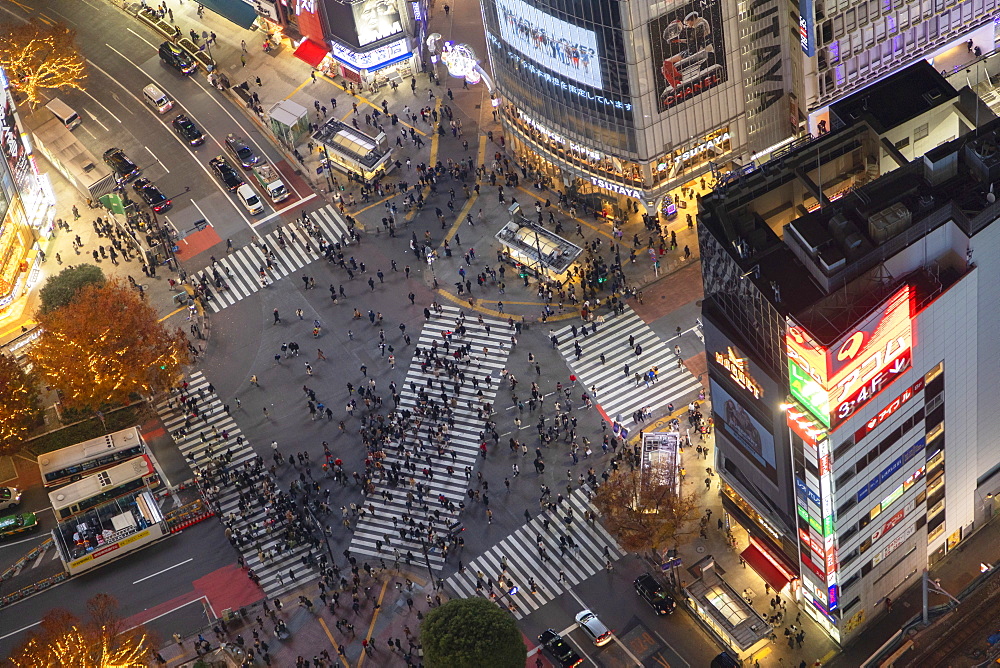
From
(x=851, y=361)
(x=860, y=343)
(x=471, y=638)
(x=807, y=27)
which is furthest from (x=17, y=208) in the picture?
(x=860, y=343)

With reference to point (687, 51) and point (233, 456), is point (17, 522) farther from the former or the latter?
point (687, 51)

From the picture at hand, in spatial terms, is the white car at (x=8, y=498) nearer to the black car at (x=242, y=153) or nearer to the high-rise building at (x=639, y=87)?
the black car at (x=242, y=153)

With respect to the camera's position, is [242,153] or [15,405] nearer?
[15,405]

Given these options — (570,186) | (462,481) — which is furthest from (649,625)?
(570,186)

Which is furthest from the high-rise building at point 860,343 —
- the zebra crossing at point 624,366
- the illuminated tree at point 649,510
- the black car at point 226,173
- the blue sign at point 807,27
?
the black car at point 226,173

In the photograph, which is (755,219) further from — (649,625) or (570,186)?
(570,186)

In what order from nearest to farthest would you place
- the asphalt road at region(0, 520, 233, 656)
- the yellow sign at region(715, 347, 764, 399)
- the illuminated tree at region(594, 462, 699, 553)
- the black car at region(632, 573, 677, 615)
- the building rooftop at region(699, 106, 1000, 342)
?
the building rooftop at region(699, 106, 1000, 342) < the yellow sign at region(715, 347, 764, 399) < the black car at region(632, 573, 677, 615) < the illuminated tree at region(594, 462, 699, 553) < the asphalt road at region(0, 520, 233, 656)

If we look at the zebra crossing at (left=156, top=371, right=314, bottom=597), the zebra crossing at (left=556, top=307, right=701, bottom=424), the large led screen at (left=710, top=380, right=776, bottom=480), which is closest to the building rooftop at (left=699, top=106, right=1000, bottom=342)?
the large led screen at (left=710, top=380, right=776, bottom=480)

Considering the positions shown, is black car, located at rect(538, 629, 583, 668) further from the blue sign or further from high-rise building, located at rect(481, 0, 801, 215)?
the blue sign
